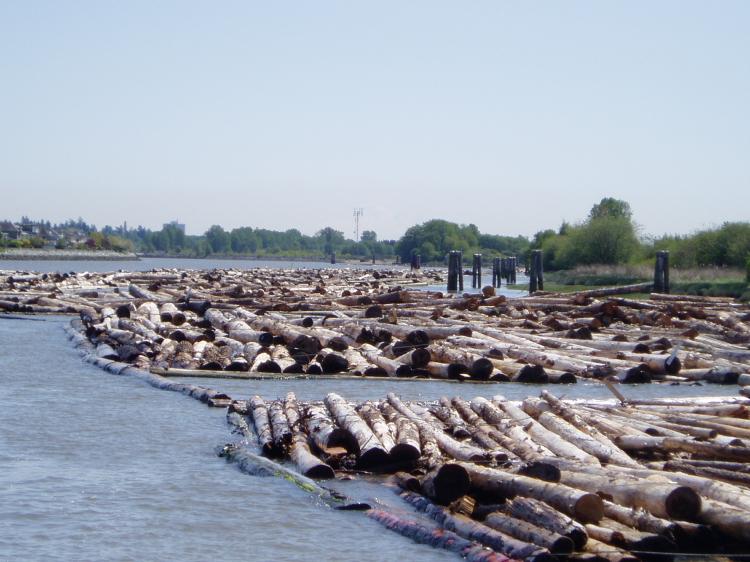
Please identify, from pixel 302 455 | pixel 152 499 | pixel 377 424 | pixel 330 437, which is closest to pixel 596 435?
pixel 377 424

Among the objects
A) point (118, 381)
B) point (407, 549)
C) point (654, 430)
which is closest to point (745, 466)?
point (654, 430)

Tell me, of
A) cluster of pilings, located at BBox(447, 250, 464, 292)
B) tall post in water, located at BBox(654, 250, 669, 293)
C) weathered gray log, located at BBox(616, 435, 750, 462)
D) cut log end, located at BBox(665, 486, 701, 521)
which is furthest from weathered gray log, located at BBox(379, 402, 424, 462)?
cluster of pilings, located at BBox(447, 250, 464, 292)

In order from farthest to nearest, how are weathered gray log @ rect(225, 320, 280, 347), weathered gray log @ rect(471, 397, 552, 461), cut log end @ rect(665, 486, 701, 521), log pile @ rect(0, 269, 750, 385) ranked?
weathered gray log @ rect(225, 320, 280, 347) < log pile @ rect(0, 269, 750, 385) < weathered gray log @ rect(471, 397, 552, 461) < cut log end @ rect(665, 486, 701, 521)

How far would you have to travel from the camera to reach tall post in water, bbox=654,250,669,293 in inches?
1853

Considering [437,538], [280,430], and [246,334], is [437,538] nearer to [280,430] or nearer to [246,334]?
[280,430]

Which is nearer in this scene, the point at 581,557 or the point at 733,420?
the point at 581,557

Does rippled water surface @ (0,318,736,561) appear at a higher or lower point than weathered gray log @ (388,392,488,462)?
lower

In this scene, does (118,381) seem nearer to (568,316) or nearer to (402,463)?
(402,463)

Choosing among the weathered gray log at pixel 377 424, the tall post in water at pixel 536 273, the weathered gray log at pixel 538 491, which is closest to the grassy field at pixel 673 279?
the tall post in water at pixel 536 273

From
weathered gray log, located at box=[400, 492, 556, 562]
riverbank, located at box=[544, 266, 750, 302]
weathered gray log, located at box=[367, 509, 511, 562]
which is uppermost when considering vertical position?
riverbank, located at box=[544, 266, 750, 302]

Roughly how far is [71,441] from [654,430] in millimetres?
8854

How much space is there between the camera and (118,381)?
2422 cm

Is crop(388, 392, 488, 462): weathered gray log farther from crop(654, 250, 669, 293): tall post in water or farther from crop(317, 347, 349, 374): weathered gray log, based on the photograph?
crop(654, 250, 669, 293): tall post in water

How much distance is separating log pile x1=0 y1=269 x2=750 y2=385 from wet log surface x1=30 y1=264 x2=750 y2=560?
0.28ft
